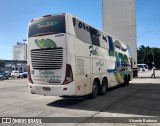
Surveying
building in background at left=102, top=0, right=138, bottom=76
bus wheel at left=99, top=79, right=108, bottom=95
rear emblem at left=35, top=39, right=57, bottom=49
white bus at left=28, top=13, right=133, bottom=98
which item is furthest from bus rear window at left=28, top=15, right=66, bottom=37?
building in background at left=102, top=0, right=138, bottom=76

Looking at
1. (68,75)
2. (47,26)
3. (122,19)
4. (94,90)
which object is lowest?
(94,90)

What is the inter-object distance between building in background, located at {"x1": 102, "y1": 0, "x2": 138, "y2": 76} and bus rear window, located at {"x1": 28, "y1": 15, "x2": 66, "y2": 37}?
69.9ft

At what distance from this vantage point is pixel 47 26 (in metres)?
9.87

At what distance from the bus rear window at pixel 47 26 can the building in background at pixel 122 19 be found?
69.9ft

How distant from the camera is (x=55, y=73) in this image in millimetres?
9500

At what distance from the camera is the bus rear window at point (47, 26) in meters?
9.50

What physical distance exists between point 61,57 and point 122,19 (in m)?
22.3

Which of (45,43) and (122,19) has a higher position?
(122,19)

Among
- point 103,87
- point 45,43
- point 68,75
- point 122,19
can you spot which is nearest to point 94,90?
point 103,87

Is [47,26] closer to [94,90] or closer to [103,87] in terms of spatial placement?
[94,90]

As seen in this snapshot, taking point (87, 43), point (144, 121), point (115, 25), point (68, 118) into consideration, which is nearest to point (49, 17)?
point (87, 43)

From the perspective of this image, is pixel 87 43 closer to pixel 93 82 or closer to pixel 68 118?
pixel 93 82

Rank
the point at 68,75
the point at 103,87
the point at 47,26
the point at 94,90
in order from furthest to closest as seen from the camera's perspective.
Answer: 1. the point at 103,87
2. the point at 94,90
3. the point at 47,26
4. the point at 68,75

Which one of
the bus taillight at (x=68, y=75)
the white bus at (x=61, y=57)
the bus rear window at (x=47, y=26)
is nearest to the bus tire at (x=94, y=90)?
the white bus at (x=61, y=57)
